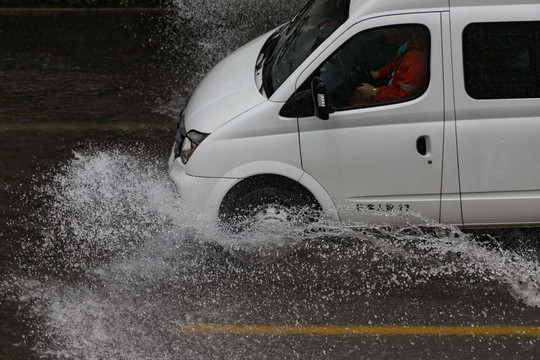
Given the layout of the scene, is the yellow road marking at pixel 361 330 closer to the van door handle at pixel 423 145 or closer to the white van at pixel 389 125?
the white van at pixel 389 125

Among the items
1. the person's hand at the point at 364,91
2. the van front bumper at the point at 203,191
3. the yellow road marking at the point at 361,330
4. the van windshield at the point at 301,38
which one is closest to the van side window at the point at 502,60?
the person's hand at the point at 364,91

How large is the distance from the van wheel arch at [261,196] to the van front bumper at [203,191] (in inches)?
2.1

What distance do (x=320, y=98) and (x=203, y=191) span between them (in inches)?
46.6

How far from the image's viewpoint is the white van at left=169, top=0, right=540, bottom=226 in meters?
5.64

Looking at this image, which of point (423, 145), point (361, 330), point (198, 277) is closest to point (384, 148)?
point (423, 145)

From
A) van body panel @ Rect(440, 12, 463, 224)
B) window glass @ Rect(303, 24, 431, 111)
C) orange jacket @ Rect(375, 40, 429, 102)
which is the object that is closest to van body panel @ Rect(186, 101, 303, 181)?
window glass @ Rect(303, 24, 431, 111)

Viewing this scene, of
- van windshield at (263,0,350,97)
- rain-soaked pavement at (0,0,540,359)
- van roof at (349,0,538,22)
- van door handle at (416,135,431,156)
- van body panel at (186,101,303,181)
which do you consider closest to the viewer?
rain-soaked pavement at (0,0,540,359)

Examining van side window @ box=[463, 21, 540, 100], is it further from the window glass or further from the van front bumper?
the van front bumper

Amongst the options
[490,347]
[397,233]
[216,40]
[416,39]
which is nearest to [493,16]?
[416,39]

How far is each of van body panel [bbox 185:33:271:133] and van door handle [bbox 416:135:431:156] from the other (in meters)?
1.20

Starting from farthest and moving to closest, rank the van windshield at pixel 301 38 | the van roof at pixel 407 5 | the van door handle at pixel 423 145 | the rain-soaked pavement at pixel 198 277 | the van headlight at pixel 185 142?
the van headlight at pixel 185 142, the van windshield at pixel 301 38, the van door handle at pixel 423 145, the van roof at pixel 407 5, the rain-soaked pavement at pixel 198 277

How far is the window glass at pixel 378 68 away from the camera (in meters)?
5.70

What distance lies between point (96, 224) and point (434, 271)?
2.91 m

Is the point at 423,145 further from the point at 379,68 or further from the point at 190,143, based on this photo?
the point at 190,143
